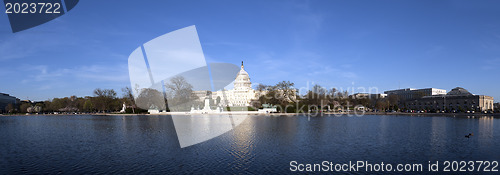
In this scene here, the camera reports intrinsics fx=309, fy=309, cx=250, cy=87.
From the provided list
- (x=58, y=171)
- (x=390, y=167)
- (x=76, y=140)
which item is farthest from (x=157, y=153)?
(x=390, y=167)

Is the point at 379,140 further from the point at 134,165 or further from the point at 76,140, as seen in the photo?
the point at 76,140

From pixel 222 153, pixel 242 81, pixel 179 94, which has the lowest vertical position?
pixel 222 153

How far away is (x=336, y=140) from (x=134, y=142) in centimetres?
1583

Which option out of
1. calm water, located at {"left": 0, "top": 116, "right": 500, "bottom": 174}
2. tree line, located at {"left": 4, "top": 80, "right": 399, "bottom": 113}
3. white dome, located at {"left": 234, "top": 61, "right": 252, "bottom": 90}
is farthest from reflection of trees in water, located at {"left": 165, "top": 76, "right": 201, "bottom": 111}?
calm water, located at {"left": 0, "top": 116, "right": 500, "bottom": 174}

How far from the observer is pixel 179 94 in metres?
91.1

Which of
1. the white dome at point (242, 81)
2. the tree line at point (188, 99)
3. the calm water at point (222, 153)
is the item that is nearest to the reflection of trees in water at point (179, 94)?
the tree line at point (188, 99)

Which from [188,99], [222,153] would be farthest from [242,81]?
[222,153]

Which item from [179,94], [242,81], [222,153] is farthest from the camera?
[242,81]

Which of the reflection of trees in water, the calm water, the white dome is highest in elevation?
→ the white dome

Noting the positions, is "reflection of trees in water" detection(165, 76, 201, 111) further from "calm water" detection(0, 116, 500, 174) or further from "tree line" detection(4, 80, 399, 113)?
"calm water" detection(0, 116, 500, 174)

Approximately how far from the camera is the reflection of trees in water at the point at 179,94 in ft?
294

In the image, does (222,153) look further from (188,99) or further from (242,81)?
(242,81)

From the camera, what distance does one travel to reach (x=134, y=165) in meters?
16.0

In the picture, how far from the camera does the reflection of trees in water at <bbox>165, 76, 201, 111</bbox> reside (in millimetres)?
89500
